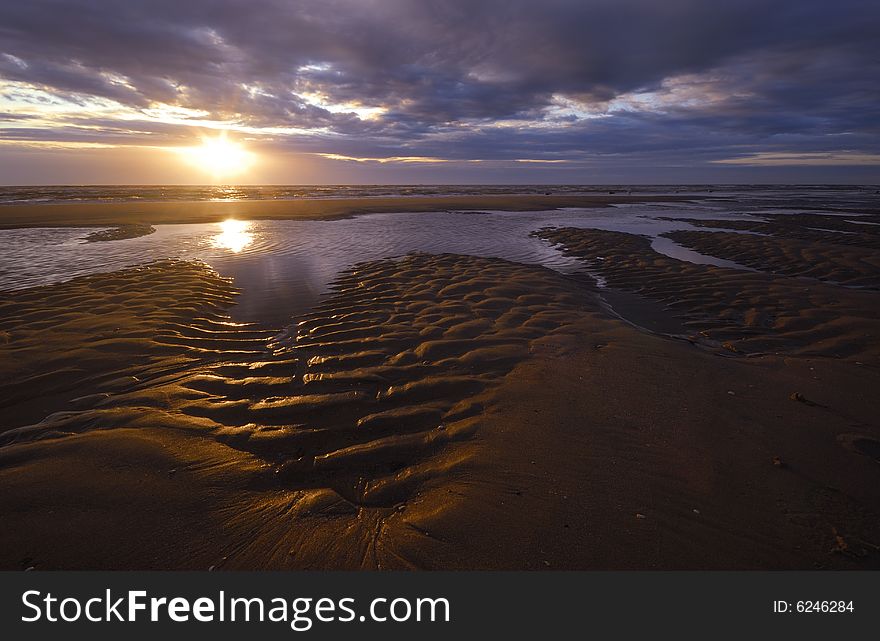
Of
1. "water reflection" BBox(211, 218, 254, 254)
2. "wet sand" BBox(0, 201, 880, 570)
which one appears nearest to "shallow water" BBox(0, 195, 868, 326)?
"water reflection" BBox(211, 218, 254, 254)

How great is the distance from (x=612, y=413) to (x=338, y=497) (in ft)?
11.5

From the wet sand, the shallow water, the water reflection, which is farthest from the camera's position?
the water reflection

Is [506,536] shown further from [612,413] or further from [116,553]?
[116,553]

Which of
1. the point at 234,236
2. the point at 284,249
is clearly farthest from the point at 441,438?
the point at 234,236

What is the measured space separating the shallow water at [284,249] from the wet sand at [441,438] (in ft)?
9.74

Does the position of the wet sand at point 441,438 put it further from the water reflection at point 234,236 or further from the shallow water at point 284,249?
the water reflection at point 234,236

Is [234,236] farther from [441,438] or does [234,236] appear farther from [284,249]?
[441,438]

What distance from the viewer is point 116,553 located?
127 inches

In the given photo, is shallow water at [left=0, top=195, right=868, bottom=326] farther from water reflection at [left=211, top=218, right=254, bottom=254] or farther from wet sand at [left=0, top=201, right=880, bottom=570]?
wet sand at [left=0, top=201, right=880, bottom=570]

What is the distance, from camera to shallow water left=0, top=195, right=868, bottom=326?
12031 millimetres

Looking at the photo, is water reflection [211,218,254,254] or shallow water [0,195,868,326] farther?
water reflection [211,218,254,254]

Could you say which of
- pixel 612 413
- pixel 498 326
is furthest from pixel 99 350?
pixel 612 413

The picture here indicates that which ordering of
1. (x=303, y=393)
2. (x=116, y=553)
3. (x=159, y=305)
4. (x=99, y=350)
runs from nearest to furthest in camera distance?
(x=116, y=553) → (x=303, y=393) → (x=99, y=350) → (x=159, y=305)

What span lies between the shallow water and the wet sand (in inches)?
117
